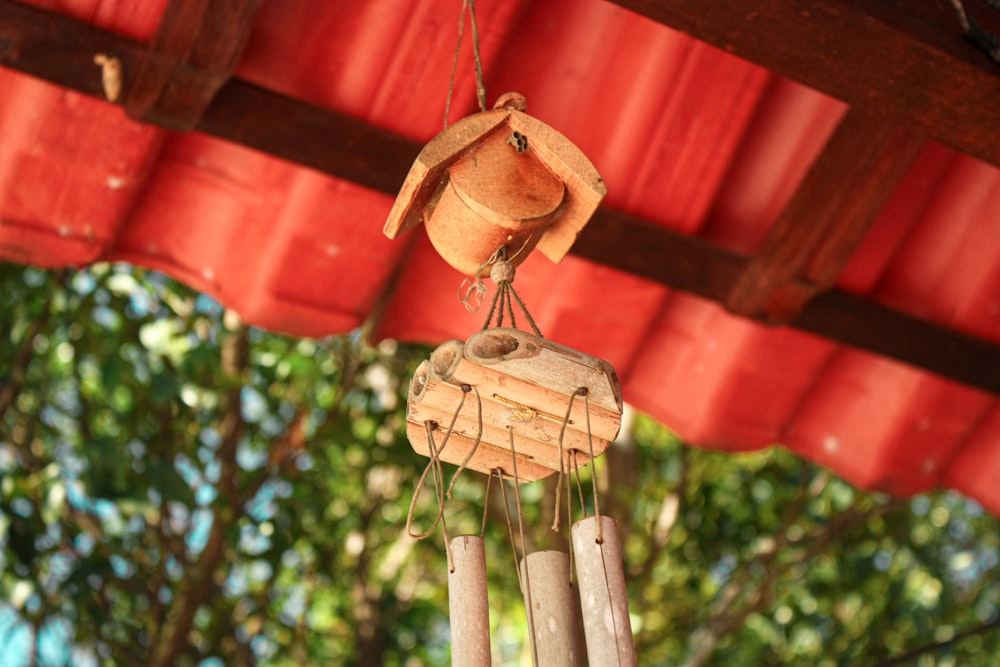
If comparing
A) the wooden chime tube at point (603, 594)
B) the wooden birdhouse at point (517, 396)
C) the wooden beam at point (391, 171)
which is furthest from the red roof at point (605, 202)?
the wooden chime tube at point (603, 594)

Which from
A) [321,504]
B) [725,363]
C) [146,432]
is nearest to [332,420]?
[321,504]

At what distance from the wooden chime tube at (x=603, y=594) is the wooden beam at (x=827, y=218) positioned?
3.97 ft

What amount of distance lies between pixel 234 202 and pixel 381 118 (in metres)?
0.39

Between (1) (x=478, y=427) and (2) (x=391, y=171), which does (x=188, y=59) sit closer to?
(2) (x=391, y=171)

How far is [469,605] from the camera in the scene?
1.46 metres

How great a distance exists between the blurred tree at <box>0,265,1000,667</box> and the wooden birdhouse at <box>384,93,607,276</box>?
1677mm

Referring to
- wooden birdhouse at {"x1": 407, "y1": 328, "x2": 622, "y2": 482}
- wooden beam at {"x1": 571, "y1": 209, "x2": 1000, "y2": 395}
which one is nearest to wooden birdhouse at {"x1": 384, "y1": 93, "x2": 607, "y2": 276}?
wooden birdhouse at {"x1": 407, "y1": 328, "x2": 622, "y2": 482}

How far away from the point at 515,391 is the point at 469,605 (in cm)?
30

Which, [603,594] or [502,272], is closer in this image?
[603,594]

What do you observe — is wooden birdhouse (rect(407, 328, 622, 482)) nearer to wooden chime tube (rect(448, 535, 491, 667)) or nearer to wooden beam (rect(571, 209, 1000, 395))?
wooden chime tube (rect(448, 535, 491, 667))

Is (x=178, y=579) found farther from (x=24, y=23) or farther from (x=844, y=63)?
(x=844, y=63)

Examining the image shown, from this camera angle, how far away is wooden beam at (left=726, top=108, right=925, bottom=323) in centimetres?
236

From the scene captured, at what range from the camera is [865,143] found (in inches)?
92.6

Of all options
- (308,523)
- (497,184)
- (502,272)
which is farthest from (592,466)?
(308,523)
